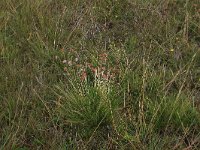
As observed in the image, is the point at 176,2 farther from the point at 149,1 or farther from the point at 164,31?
the point at 164,31

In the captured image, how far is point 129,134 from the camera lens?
9.05ft

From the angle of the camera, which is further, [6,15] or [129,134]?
[6,15]

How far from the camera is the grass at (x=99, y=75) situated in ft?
9.12

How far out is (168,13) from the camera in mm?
4176

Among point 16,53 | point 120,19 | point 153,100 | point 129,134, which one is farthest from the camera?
point 120,19

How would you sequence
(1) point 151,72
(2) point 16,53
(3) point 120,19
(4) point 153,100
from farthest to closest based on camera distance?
(3) point 120,19, (2) point 16,53, (1) point 151,72, (4) point 153,100

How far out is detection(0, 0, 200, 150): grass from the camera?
9.12ft

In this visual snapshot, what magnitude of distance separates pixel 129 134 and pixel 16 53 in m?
1.55

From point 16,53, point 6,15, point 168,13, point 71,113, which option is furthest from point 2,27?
point 168,13

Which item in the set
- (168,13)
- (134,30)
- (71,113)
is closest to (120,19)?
(134,30)

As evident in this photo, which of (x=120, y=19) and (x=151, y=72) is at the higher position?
(x=120, y=19)

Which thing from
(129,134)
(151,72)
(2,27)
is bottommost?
(129,134)

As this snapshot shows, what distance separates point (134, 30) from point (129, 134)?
5.15ft

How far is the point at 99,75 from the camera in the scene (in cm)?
279
